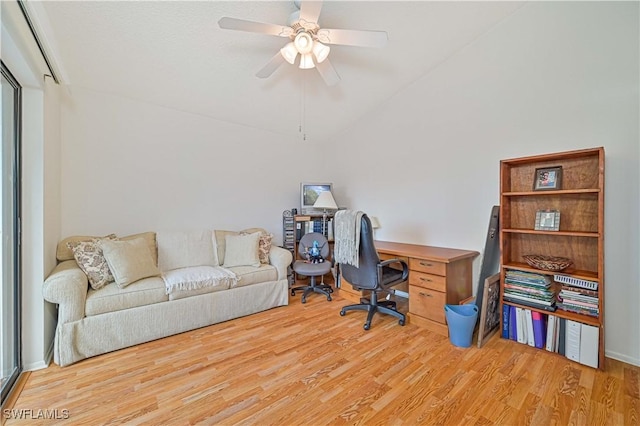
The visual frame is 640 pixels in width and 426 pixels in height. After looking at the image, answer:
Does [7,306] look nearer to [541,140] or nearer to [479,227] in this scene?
[479,227]

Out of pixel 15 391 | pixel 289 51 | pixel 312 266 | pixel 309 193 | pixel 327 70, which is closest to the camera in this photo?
pixel 15 391

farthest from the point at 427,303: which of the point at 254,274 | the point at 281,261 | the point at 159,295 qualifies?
the point at 159,295

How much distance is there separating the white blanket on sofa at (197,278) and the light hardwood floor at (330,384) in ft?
1.46

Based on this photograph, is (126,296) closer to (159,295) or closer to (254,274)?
(159,295)

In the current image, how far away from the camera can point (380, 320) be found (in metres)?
2.74

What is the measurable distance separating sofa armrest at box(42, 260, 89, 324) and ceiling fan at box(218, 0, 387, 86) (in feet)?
6.83

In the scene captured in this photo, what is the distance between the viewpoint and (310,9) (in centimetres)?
177

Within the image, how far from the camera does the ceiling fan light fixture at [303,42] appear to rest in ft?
6.55

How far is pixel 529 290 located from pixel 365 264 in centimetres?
134

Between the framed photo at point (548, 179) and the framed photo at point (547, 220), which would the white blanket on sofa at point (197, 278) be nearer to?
the framed photo at point (547, 220)

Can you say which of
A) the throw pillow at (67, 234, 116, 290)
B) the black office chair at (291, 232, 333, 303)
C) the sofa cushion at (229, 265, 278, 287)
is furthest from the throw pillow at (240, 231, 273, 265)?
the throw pillow at (67, 234, 116, 290)

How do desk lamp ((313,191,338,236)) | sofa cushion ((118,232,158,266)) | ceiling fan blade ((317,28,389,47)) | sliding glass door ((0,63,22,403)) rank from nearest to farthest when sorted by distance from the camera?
sliding glass door ((0,63,22,403)), ceiling fan blade ((317,28,389,47)), sofa cushion ((118,232,158,266)), desk lamp ((313,191,338,236))

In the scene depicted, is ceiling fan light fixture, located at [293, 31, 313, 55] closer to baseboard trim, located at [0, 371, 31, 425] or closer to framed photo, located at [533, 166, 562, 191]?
framed photo, located at [533, 166, 562, 191]

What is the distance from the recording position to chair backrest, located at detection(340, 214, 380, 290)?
7.97 ft
